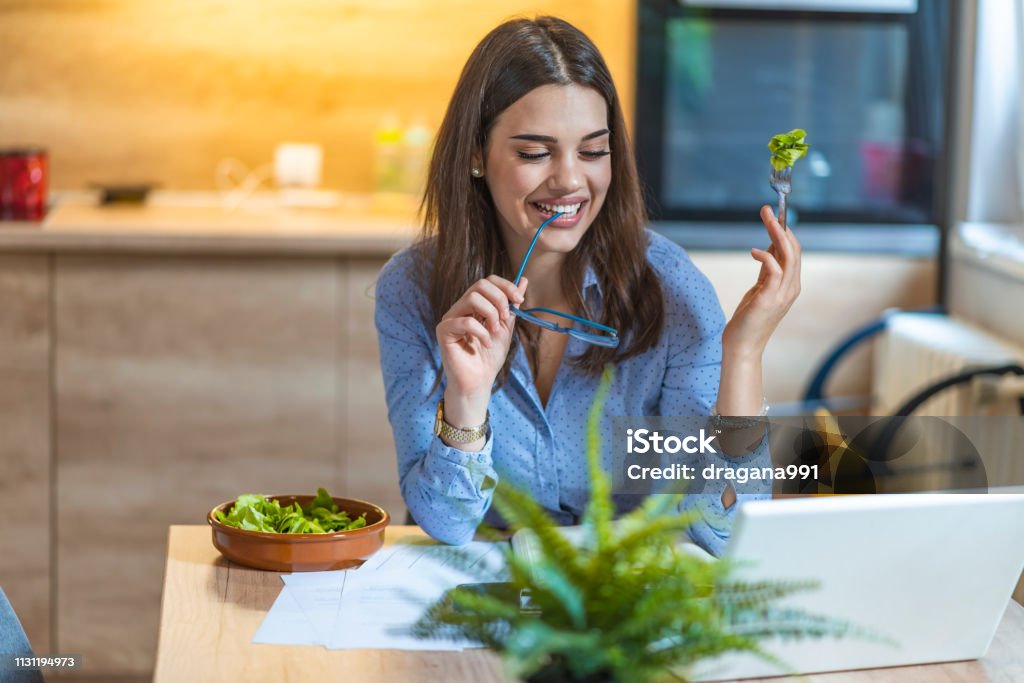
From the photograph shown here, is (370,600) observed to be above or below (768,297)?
below

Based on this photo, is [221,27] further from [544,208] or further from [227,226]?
[544,208]

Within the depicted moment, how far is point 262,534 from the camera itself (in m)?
1.38

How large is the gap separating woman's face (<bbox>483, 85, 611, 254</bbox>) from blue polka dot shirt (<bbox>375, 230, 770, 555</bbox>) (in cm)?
12

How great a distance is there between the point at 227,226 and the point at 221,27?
671 mm

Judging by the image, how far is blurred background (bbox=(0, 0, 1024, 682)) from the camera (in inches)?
110

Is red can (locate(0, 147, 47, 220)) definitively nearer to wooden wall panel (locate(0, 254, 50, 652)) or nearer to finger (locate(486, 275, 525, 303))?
wooden wall panel (locate(0, 254, 50, 652))

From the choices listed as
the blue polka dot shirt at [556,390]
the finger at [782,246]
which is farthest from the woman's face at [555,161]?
the finger at [782,246]

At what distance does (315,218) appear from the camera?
3047 millimetres

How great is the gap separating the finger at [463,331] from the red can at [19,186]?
1737 millimetres

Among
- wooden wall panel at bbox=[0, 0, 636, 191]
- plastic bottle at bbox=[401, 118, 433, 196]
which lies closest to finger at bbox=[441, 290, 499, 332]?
plastic bottle at bbox=[401, 118, 433, 196]

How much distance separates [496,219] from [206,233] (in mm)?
1196

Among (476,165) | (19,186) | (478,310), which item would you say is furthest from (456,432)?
(19,186)

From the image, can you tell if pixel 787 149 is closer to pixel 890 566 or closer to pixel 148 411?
pixel 890 566

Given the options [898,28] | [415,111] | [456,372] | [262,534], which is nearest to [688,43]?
[898,28]
